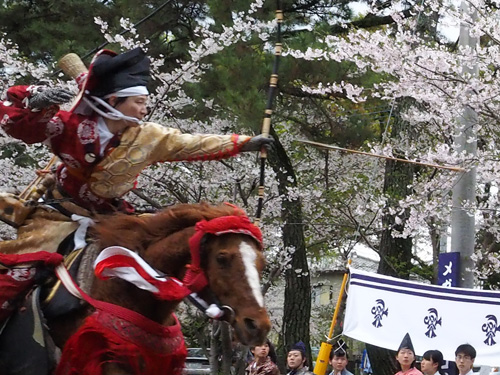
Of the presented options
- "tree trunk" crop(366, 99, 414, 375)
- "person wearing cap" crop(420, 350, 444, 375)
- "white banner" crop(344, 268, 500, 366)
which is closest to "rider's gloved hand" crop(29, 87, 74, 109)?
"person wearing cap" crop(420, 350, 444, 375)

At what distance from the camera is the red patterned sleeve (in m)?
4.85

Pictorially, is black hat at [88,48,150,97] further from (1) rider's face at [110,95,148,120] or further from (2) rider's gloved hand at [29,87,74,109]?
(2) rider's gloved hand at [29,87,74,109]

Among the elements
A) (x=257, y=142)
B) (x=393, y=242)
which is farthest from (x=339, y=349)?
(x=393, y=242)

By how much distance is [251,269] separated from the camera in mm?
4211

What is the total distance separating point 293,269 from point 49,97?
10.3m

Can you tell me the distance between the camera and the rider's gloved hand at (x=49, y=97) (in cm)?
472

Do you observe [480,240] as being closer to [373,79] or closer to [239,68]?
[373,79]

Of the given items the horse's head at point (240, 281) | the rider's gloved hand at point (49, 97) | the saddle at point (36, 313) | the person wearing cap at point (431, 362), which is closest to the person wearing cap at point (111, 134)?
the rider's gloved hand at point (49, 97)

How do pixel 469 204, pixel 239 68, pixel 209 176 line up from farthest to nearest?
pixel 209 176
pixel 239 68
pixel 469 204

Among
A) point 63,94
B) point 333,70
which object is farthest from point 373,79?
point 63,94

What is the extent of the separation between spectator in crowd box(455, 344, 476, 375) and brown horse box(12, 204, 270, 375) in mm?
3775

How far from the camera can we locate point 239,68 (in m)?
11.4

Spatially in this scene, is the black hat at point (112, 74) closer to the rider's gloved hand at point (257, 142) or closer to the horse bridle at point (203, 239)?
the rider's gloved hand at point (257, 142)

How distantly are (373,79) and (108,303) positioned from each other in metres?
8.69
